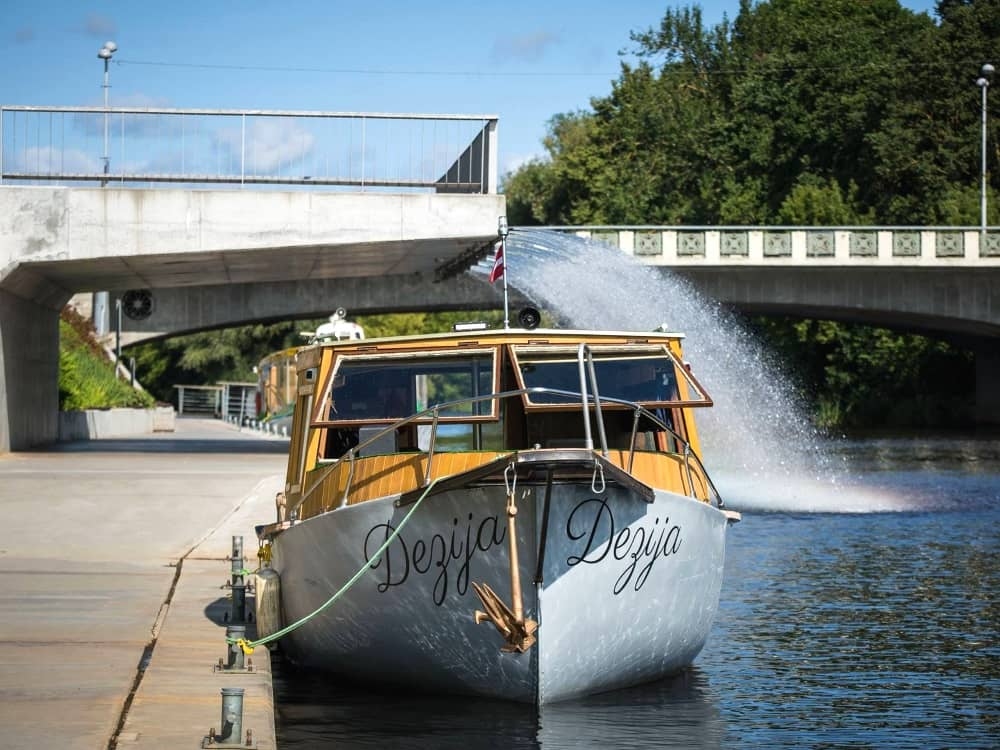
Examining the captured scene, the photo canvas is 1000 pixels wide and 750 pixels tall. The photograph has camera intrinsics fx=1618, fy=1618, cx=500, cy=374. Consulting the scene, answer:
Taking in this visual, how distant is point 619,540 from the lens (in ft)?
35.1

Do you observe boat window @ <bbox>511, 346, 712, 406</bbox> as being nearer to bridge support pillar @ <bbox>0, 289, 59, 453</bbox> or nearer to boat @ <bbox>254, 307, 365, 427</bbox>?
bridge support pillar @ <bbox>0, 289, 59, 453</bbox>

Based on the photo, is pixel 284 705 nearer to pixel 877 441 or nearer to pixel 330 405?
pixel 330 405

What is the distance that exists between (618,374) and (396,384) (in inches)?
66.1

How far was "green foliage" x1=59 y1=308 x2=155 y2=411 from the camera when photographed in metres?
47.5

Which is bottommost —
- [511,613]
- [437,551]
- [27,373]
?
[511,613]

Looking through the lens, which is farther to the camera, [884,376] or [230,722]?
[884,376]

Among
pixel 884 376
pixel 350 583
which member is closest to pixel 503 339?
pixel 350 583

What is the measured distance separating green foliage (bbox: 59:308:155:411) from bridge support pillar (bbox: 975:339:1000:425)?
3521 centimetres

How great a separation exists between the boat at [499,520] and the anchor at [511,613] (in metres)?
0.01

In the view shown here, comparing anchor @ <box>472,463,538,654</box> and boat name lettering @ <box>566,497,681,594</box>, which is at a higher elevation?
boat name lettering @ <box>566,497,681,594</box>

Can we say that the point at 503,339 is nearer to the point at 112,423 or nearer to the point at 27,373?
A: the point at 27,373

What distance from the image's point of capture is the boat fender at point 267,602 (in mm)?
12039

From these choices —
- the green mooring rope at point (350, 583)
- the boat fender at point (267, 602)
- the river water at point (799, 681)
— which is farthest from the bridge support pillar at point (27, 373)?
the green mooring rope at point (350, 583)

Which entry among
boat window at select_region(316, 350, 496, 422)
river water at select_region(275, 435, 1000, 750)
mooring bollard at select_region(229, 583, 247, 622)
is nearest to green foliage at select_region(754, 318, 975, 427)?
river water at select_region(275, 435, 1000, 750)
